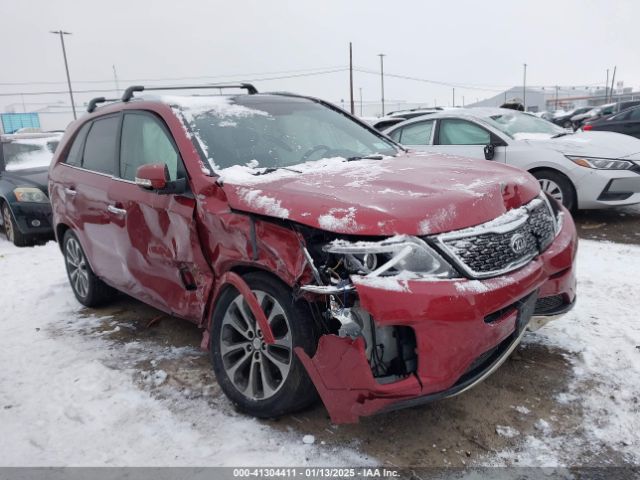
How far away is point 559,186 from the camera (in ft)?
20.8

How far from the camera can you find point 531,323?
2.68 m

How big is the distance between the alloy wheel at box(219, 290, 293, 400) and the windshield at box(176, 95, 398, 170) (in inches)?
35.5

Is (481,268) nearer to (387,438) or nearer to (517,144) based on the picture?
(387,438)

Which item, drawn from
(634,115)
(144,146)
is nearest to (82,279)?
(144,146)

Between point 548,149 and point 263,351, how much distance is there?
203 inches

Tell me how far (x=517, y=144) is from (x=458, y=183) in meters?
4.51

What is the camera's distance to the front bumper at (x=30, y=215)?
7.61 m

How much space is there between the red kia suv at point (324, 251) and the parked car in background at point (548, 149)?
3.41 metres

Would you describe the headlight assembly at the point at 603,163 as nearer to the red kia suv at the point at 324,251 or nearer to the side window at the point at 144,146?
the red kia suv at the point at 324,251

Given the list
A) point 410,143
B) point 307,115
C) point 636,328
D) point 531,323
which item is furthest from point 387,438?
point 410,143

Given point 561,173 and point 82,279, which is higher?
point 561,173

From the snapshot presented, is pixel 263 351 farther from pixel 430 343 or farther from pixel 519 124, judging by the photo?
pixel 519 124

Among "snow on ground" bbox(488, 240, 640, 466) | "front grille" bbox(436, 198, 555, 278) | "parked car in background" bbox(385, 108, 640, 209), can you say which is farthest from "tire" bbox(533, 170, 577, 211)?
"front grille" bbox(436, 198, 555, 278)

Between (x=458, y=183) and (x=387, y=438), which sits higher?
(x=458, y=183)
